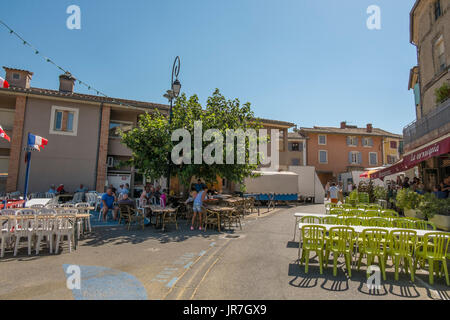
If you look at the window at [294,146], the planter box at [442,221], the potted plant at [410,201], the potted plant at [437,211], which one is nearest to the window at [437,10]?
the potted plant at [410,201]

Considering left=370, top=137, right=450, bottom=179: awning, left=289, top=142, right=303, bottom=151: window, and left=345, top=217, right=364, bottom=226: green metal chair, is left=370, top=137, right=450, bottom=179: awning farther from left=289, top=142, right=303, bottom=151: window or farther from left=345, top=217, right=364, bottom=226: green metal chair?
left=289, top=142, right=303, bottom=151: window

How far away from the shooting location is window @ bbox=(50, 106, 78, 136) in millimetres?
16625

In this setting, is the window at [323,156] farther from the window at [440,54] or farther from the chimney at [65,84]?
the chimney at [65,84]

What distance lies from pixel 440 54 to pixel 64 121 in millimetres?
22734

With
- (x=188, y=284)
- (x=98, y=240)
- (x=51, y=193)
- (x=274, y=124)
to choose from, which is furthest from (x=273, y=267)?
(x=274, y=124)

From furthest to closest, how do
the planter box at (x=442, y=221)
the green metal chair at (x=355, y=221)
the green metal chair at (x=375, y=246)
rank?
the planter box at (x=442, y=221), the green metal chair at (x=355, y=221), the green metal chair at (x=375, y=246)

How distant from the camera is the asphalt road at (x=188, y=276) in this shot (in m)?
3.97

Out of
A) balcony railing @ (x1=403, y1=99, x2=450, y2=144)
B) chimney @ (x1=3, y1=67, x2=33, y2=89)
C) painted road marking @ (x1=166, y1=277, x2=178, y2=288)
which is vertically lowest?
painted road marking @ (x1=166, y1=277, x2=178, y2=288)

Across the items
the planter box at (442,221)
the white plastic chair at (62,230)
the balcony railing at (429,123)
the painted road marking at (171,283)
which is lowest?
the painted road marking at (171,283)

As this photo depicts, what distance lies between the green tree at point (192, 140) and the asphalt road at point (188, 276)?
4737mm

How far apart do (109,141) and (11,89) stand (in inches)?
245

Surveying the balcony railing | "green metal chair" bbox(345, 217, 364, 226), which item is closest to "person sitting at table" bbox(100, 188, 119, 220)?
"green metal chair" bbox(345, 217, 364, 226)

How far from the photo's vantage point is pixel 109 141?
18000mm

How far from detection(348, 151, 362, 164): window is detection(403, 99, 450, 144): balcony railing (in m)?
25.0
